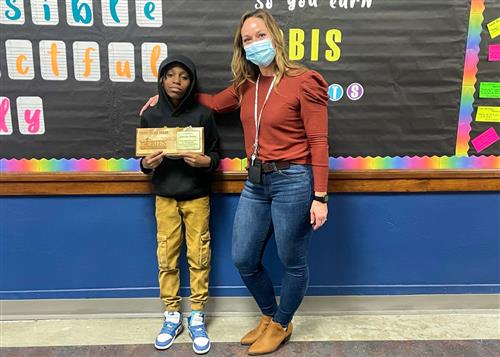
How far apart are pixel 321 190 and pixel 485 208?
1.11 metres

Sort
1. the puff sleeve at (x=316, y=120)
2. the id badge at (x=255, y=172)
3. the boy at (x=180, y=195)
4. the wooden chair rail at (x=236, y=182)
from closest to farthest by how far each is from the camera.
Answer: the puff sleeve at (x=316, y=120), the id badge at (x=255, y=172), the boy at (x=180, y=195), the wooden chair rail at (x=236, y=182)

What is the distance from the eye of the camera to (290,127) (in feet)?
6.08

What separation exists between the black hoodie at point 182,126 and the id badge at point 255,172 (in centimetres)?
23

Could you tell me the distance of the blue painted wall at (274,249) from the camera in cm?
233

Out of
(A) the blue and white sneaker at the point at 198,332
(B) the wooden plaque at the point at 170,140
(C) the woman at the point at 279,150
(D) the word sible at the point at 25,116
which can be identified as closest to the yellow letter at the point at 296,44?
(C) the woman at the point at 279,150

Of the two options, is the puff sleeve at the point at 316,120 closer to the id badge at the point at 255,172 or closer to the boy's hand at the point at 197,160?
the id badge at the point at 255,172

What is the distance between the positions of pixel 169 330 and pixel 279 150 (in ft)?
3.58

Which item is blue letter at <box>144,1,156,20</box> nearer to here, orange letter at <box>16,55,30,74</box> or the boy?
the boy

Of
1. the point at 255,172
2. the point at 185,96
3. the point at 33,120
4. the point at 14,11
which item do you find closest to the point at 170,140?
the point at 185,96

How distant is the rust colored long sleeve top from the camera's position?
1809 millimetres

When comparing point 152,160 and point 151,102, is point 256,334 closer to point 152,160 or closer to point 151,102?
point 152,160

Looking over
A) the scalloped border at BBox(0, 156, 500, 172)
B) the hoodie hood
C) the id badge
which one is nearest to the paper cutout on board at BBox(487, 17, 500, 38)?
the scalloped border at BBox(0, 156, 500, 172)

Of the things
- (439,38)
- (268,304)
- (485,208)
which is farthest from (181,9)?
(485,208)

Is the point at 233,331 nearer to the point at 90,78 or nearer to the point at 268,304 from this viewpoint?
the point at 268,304
